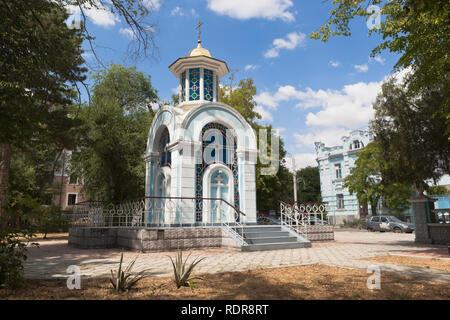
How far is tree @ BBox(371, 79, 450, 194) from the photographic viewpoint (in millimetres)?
11750

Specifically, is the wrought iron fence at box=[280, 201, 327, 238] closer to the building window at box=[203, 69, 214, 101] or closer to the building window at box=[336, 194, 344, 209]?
the building window at box=[203, 69, 214, 101]

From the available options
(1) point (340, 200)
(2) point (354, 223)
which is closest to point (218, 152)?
(2) point (354, 223)

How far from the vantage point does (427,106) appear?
466 inches

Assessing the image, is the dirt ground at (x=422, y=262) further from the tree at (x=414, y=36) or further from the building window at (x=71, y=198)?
the building window at (x=71, y=198)

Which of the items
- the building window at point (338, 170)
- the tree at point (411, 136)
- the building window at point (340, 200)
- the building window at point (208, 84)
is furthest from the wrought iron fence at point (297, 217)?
the building window at point (338, 170)

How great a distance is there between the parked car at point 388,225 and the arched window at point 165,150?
63.0ft

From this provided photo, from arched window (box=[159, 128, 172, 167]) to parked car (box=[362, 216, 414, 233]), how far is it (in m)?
19.2

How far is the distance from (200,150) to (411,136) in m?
8.42

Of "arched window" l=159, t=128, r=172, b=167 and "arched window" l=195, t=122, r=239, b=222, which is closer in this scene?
"arched window" l=195, t=122, r=239, b=222

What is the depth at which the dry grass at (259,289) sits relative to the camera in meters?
4.38

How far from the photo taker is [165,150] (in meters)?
14.1

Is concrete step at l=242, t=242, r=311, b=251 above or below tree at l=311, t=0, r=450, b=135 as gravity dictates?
below

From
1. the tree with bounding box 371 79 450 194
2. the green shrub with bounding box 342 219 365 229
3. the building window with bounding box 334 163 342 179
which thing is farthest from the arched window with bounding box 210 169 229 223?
the building window with bounding box 334 163 342 179
